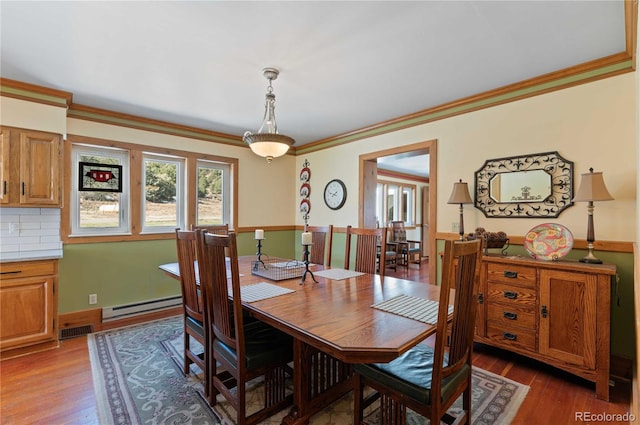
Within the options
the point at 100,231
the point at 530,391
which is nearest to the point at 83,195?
the point at 100,231

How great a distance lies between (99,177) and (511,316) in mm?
4362

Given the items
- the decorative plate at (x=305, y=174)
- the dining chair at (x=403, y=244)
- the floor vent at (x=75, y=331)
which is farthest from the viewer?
the dining chair at (x=403, y=244)

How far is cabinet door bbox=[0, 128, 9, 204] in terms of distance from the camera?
2553mm

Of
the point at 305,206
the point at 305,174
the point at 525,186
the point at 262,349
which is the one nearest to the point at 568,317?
the point at 525,186

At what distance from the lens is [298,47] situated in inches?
81.4

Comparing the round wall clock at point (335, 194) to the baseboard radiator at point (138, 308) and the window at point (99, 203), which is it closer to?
the baseboard radiator at point (138, 308)

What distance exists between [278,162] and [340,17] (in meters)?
3.29

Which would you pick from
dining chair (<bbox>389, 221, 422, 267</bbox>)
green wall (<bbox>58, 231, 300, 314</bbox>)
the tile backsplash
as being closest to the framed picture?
the tile backsplash

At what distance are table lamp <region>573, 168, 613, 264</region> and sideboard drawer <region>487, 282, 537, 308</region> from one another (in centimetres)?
44

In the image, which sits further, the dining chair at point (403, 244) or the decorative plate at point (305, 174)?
the dining chair at point (403, 244)

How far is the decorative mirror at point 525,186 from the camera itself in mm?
2445

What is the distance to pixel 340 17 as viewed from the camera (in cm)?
176

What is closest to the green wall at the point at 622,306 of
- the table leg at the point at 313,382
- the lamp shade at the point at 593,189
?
the lamp shade at the point at 593,189

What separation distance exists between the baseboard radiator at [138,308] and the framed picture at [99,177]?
1351 mm
